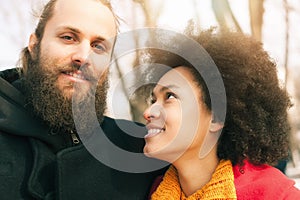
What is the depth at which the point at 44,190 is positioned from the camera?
215 centimetres

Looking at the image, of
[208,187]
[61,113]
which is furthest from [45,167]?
[208,187]

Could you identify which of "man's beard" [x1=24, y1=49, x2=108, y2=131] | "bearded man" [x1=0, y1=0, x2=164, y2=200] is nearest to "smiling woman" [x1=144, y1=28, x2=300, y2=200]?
"bearded man" [x1=0, y1=0, x2=164, y2=200]

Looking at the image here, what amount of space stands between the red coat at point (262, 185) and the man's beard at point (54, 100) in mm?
1032

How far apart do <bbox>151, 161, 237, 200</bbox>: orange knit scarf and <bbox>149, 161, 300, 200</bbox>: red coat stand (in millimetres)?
42

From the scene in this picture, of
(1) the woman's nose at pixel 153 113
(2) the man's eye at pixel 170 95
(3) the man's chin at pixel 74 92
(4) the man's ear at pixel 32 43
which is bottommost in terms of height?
(1) the woman's nose at pixel 153 113

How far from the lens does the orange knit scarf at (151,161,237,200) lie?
2.04 meters

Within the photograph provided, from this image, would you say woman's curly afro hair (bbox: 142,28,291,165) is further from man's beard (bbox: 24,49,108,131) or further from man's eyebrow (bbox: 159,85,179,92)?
man's beard (bbox: 24,49,108,131)

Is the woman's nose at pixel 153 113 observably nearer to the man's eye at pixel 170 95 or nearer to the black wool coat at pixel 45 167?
the man's eye at pixel 170 95

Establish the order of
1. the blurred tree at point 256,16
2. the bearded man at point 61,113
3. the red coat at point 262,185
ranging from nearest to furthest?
the red coat at point 262,185
the bearded man at point 61,113
the blurred tree at point 256,16

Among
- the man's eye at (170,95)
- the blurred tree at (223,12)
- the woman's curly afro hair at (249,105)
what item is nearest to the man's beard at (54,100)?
the man's eye at (170,95)

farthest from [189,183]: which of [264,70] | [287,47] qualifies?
[287,47]

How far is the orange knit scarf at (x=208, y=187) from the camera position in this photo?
6.71ft

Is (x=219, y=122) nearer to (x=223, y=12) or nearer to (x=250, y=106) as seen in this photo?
(x=250, y=106)

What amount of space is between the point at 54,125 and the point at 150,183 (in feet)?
2.45
